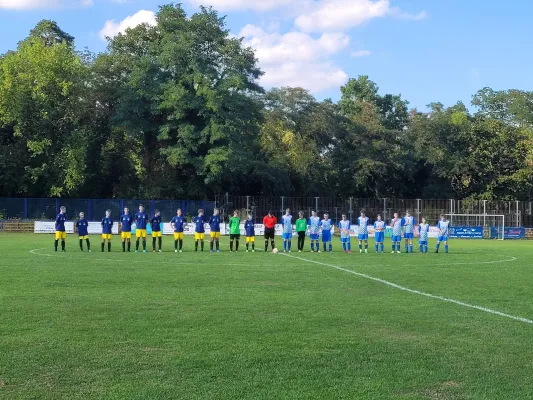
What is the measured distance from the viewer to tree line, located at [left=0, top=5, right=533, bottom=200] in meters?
45.2

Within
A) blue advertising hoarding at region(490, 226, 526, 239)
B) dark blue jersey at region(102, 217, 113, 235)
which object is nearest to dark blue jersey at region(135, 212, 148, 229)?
dark blue jersey at region(102, 217, 113, 235)

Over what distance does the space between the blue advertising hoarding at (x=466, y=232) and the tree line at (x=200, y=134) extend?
9453mm

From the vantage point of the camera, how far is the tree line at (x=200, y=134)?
45.2 meters

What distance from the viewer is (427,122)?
57.2 meters

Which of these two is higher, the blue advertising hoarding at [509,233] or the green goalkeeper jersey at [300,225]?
the green goalkeeper jersey at [300,225]

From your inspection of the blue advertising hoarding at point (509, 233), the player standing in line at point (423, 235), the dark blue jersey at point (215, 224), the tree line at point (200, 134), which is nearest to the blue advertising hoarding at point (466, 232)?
the blue advertising hoarding at point (509, 233)

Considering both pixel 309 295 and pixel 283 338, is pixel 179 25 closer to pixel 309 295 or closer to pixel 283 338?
pixel 309 295

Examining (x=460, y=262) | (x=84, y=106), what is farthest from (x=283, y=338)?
(x=84, y=106)

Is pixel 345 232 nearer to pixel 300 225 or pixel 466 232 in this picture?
pixel 300 225

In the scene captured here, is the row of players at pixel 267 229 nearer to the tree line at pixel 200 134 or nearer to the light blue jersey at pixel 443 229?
the light blue jersey at pixel 443 229

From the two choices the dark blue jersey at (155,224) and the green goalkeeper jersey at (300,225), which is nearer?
the dark blue jersey at (155,224)

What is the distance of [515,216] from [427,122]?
12.1 meters

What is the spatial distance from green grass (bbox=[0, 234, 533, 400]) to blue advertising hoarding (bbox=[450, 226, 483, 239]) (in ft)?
101

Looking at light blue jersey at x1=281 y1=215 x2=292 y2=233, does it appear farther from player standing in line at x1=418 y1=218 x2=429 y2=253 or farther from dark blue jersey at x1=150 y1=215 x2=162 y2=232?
→ player standing in line at x1=418 y1=218 x2=429 y2=253
